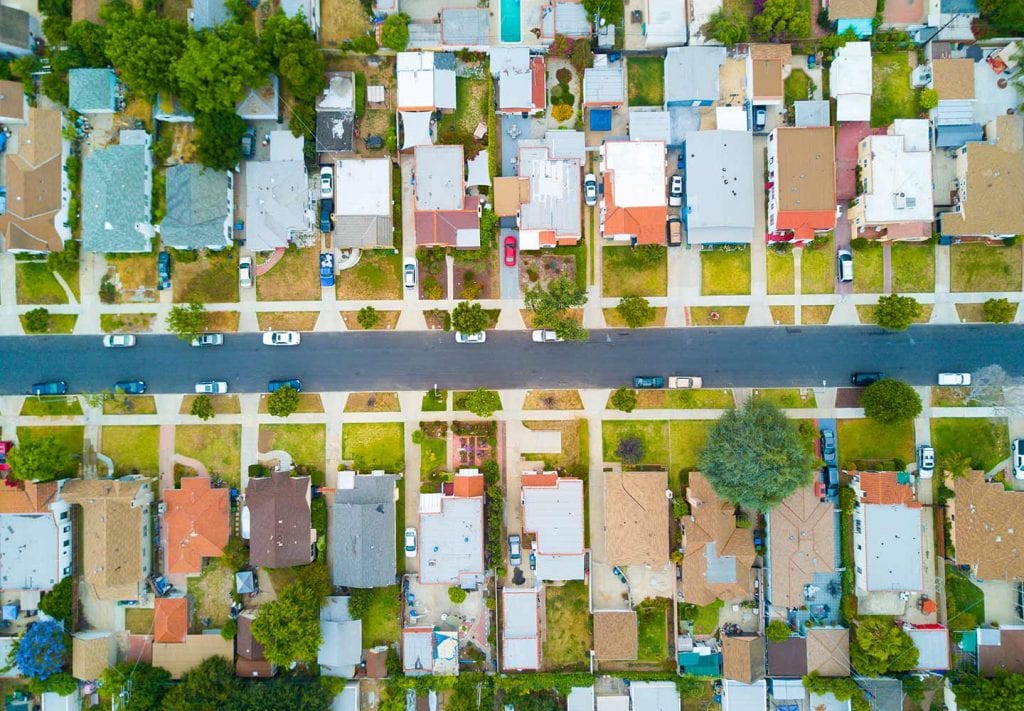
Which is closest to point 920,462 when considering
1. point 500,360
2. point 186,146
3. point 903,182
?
point 903,182

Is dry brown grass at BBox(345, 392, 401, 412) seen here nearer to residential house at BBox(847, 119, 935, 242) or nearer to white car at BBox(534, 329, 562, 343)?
white car at BBox(534, 329, 562, 343)

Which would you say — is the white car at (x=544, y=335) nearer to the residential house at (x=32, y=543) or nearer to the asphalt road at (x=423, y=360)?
the asphalt road at (x=423, y=360)

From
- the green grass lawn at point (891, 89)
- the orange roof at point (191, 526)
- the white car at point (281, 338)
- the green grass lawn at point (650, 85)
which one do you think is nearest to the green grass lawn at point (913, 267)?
the green grass lawn at point (891, 89)

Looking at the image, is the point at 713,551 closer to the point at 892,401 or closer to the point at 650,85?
the point at 892,401

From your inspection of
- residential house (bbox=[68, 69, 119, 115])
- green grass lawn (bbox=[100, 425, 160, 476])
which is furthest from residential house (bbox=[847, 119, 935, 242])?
residential house (bbox=[68, 69, 119, 115])

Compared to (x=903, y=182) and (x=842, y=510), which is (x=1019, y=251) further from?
(x=842, y=510)

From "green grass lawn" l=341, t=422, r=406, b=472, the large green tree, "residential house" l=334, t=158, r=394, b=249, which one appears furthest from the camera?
"green grass lawn" l=341, t=422, r=406, b=472

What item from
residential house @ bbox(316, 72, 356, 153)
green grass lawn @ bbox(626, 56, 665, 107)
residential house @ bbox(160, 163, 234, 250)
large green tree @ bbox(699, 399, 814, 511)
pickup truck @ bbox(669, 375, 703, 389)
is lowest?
large green tree @ bbox(699, 399, 814, 511)
